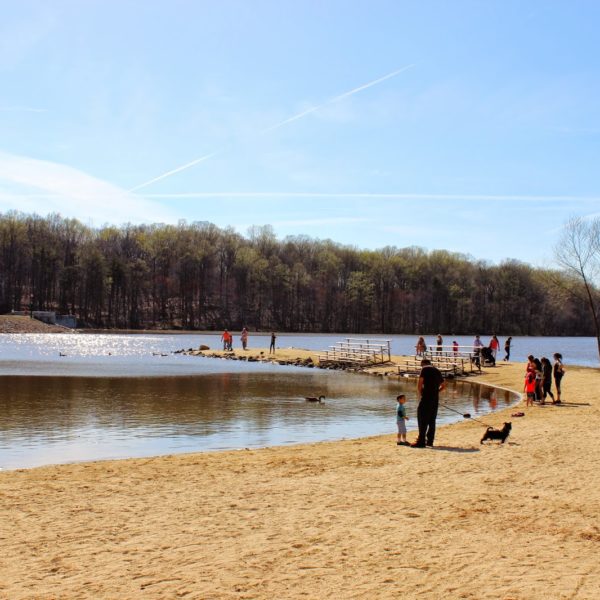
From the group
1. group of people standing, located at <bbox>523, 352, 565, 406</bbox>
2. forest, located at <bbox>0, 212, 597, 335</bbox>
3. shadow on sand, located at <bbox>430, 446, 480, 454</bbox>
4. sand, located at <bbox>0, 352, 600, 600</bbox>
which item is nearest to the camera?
sand, located at <bbox>0, 352, 600, 600</bbox>

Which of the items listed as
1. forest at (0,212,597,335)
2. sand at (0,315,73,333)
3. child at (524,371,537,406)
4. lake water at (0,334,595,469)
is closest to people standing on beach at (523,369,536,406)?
child at (524,371,537,406)

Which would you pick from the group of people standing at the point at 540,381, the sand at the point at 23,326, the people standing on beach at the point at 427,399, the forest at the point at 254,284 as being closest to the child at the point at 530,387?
the group of people standing at the point at 540,381

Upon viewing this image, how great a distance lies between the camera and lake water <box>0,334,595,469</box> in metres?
16.8

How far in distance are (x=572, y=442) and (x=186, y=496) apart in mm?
9218

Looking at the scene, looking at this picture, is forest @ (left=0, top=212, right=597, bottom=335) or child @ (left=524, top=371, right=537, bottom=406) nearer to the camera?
child @ (left=524, top=371, right=537, bottom=406)

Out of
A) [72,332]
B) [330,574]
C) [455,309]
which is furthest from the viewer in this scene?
[455,309]

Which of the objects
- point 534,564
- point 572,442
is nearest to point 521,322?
point 572,442

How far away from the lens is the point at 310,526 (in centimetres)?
884

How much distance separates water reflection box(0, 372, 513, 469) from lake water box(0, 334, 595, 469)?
0.03m

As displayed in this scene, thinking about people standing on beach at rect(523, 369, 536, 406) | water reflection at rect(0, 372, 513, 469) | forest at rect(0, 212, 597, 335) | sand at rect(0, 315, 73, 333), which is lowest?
water reflection at rect(0, 372, 513, 469)

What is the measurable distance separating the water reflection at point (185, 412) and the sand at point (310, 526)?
113 inches

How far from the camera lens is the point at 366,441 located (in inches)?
656

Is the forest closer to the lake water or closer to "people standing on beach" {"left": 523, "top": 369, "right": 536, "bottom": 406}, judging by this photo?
the lake water

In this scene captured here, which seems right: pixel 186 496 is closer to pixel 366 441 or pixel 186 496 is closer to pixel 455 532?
pixel 455 532
